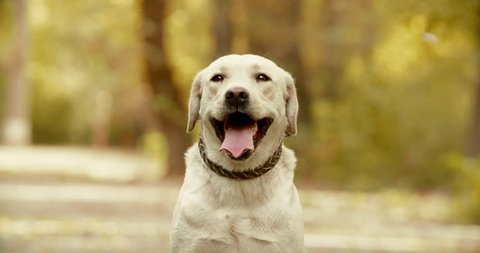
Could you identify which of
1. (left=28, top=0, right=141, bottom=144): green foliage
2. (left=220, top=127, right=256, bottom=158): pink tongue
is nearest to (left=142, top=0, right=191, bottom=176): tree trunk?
(left=28, top=0, right=141, bottom=144): green foliage

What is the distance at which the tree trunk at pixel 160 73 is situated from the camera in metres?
20.8

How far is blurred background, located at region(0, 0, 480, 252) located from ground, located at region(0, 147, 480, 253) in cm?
3

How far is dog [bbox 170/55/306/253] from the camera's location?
17.7ft

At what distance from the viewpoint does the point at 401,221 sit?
15.0 metres

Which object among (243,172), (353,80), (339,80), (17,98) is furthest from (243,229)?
(17,98)

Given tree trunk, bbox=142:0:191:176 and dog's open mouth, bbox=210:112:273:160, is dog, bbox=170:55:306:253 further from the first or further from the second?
tree trunk, bbox=142:0:191:176

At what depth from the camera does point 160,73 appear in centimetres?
2092

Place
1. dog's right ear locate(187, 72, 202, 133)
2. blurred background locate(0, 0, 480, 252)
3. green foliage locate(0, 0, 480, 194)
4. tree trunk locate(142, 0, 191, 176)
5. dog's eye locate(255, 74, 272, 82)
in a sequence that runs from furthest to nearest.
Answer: green foliage locate(0, 0, 480, 194) → tree trunk locate(142, 0, 191, 176) → blurred background locate(0, 0, 480, 252) → dog's right ear locate(187, 72, 202, 133) → dog's eye locate(255, 74, 272, 82)

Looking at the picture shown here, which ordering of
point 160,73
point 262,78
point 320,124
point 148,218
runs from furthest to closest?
point 320,124
point 160,73
point 148,218
point 262,78

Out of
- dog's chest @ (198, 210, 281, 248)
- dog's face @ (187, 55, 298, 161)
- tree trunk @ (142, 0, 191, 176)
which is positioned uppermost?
tree trunk @ (142, 0, 191, 176)

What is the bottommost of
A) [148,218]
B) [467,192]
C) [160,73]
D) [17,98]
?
[148,218]

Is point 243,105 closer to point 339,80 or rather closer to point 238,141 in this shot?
point 238,141

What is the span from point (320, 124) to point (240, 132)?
54.0 ft

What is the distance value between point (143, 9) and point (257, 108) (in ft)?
51.4
